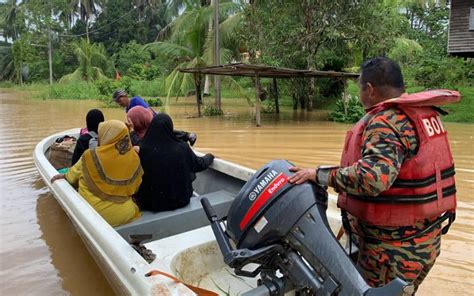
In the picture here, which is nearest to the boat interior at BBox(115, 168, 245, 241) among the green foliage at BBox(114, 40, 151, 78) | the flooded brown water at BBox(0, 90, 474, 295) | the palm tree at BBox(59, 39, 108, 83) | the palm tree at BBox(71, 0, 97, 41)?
the flooded brown water at BBox(0, 90, 474, 295)

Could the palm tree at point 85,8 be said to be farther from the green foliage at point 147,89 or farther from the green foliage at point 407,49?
the green foliage at point 407,49

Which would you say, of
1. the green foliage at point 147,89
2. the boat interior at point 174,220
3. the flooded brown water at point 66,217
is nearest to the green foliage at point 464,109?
the flooded brown water at point 66,217

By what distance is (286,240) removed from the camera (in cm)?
179

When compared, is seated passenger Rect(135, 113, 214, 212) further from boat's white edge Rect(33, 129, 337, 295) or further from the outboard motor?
the outboard motor

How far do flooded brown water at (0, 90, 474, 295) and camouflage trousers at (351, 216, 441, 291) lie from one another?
5.72ft

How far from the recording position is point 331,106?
57.7 feet

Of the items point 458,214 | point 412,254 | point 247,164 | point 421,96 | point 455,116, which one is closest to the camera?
point 421,96

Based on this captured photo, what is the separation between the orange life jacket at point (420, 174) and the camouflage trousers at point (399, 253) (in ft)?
0.18

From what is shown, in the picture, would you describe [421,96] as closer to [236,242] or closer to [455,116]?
[236,242]

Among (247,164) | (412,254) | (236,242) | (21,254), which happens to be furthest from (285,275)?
(247,164)

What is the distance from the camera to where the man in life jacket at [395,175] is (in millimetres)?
1548

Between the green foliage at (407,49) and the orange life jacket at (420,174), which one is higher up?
the green foliage at (407,49)

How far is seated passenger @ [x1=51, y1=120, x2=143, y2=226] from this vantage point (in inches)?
120

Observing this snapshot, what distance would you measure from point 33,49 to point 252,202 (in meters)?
37.7
